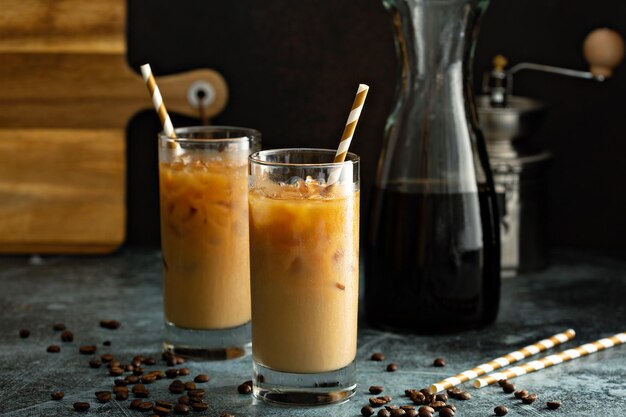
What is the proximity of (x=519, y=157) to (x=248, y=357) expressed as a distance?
0.68 meters

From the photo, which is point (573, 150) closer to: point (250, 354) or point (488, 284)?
point (488, 284)

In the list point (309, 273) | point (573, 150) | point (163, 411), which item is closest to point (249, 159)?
point (309, 273)

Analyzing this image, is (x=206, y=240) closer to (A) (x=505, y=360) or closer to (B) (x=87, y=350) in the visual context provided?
(B) (x=87, y=350)

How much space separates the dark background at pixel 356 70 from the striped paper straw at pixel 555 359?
0.61 meters

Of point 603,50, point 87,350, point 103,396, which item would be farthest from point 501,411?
point 603,50

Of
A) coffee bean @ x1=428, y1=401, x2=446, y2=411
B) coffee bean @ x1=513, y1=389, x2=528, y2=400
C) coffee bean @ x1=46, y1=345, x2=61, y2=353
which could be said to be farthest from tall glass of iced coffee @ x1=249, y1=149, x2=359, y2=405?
coffee bean @ x1=46, y1=345, x2=61, y2=353

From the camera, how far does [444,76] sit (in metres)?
1.55

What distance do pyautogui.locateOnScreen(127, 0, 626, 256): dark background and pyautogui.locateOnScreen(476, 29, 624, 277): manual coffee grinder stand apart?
5.2 inches

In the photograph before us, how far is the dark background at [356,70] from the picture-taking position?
2.07 meters

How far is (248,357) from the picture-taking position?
1.49 metres

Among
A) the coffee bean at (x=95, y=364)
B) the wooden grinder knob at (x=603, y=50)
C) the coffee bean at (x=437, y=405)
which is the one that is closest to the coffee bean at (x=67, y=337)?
the coffee bean at (x=95, y=364)

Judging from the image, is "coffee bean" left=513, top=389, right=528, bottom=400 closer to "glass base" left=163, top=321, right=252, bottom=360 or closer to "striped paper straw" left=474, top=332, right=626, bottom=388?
"striped paper straw" left=474, top=332, right=626, bottom=388

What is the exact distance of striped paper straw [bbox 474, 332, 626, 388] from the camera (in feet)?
4.54

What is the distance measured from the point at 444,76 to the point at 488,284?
1.08ft
